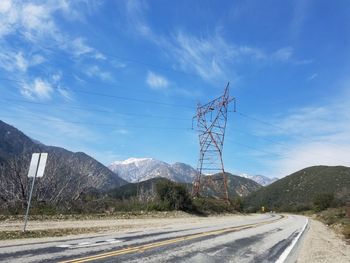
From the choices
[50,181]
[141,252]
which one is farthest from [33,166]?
[50,181]

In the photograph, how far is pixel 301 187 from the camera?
15975cm

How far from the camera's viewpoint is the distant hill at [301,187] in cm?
14038

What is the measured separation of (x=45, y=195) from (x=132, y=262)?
71.3ft

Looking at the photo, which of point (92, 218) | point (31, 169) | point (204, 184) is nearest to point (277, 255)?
point (31, 169)

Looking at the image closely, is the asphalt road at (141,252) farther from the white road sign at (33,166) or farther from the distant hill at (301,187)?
the distant hill at (301,187)

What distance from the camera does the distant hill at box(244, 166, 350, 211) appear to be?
140 meters

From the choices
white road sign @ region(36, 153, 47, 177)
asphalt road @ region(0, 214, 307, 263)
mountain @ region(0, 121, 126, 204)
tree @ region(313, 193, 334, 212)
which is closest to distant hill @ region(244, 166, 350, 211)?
tree @ region(313, 193, 334, 212)

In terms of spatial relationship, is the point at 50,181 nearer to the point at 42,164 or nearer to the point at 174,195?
the point at 174,195

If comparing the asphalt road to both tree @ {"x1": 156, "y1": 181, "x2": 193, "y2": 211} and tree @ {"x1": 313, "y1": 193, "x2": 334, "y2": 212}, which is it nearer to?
tree @ {"x1": 156, "y1": 181, "x2": 193, "y2": 211}

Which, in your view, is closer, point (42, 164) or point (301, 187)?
point (42, 164)

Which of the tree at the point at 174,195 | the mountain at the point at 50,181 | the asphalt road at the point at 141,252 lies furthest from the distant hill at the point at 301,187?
the asphalt road at the point at 141,252

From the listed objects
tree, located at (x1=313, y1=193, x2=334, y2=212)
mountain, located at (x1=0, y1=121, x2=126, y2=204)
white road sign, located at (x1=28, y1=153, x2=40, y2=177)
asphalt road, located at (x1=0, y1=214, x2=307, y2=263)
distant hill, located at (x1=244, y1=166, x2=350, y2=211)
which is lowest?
asphalt road, located at (x1=0, y1=214, x2=307, y2=263)

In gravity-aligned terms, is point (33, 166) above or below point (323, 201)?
below

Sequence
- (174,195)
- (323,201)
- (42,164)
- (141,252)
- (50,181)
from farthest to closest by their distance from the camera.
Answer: (323,201) < (174,195) < (50,181) < (42,164) < (141,252)
